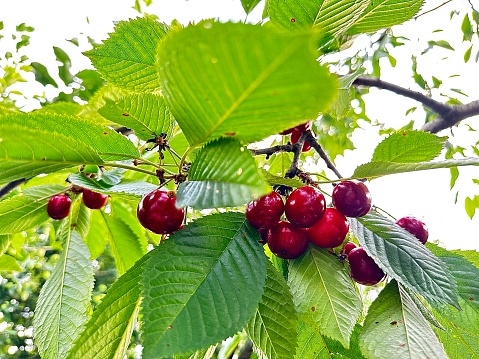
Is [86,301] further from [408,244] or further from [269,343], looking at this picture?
[408,244]

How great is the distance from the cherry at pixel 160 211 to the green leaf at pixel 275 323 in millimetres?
162

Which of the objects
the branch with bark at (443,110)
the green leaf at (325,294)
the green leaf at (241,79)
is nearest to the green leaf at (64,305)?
the green leaf at (325,294)

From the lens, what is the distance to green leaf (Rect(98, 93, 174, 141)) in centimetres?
65

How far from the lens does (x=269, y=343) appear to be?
24.8 inches

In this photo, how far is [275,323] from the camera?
0.64 metres

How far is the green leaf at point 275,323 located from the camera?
625mm

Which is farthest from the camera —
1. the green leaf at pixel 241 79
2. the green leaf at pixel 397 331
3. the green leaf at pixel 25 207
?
the green leaf at pixel 25 207

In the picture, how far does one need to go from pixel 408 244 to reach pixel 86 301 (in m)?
0.65

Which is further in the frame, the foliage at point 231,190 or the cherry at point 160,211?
the cherry at point 160,211

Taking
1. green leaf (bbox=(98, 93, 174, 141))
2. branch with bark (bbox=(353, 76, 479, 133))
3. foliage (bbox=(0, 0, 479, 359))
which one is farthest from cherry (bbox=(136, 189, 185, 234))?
branch with bark (bbox=(353, 76, 479, 133))

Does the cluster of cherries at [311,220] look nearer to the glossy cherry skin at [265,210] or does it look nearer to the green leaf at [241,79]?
the glossy cherry skin at [265,210]

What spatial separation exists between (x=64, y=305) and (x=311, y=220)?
56cm

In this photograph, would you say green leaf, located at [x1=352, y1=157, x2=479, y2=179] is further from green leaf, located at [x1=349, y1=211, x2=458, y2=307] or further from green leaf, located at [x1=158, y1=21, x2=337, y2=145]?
green leaf, located at [x1=158, y1=21, x2=337, y2=145]

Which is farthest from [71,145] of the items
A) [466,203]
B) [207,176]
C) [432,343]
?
[466,203]
